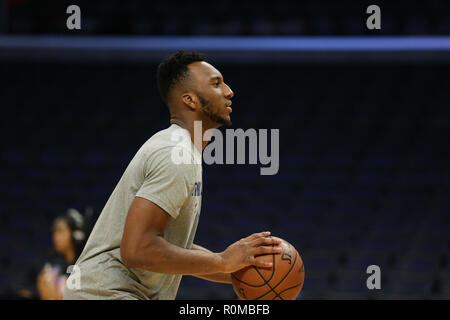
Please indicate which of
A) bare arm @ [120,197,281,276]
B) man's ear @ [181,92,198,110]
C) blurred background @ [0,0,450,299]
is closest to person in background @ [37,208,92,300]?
man's ear @ [181,92,198,110]

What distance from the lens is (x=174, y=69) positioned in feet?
6.62

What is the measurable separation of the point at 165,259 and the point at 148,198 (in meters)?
0.19

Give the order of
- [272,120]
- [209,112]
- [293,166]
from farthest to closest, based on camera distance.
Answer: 1. [272,120]
2. [293,166]
3. [209,112]

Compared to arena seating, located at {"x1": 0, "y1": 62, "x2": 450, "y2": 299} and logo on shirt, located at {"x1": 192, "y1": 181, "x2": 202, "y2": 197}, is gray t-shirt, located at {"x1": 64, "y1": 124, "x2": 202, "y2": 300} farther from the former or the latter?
arena seating, located at {"x1": 0, "y1": 62, "x2": 450, "y2": 299}

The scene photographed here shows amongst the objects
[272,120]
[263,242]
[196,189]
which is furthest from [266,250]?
[272,120]

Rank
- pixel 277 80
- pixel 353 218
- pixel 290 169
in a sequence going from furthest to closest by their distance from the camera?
1. pixel 277 80
2. pixel 290 169
3. pixel 353 218

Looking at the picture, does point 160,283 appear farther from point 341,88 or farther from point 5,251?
point 341,88

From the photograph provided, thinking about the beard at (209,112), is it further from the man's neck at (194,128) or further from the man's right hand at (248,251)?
the man's right hand at (248,251)

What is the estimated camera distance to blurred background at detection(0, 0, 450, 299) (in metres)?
6.90

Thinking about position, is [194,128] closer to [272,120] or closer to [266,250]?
[266,250]

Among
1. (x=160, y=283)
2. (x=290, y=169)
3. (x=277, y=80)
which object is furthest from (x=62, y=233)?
(x=277, y=80)

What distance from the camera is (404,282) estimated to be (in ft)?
19.7

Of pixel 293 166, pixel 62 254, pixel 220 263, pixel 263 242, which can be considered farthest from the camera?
pixel 293 166

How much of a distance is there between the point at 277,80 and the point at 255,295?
8410 mm
